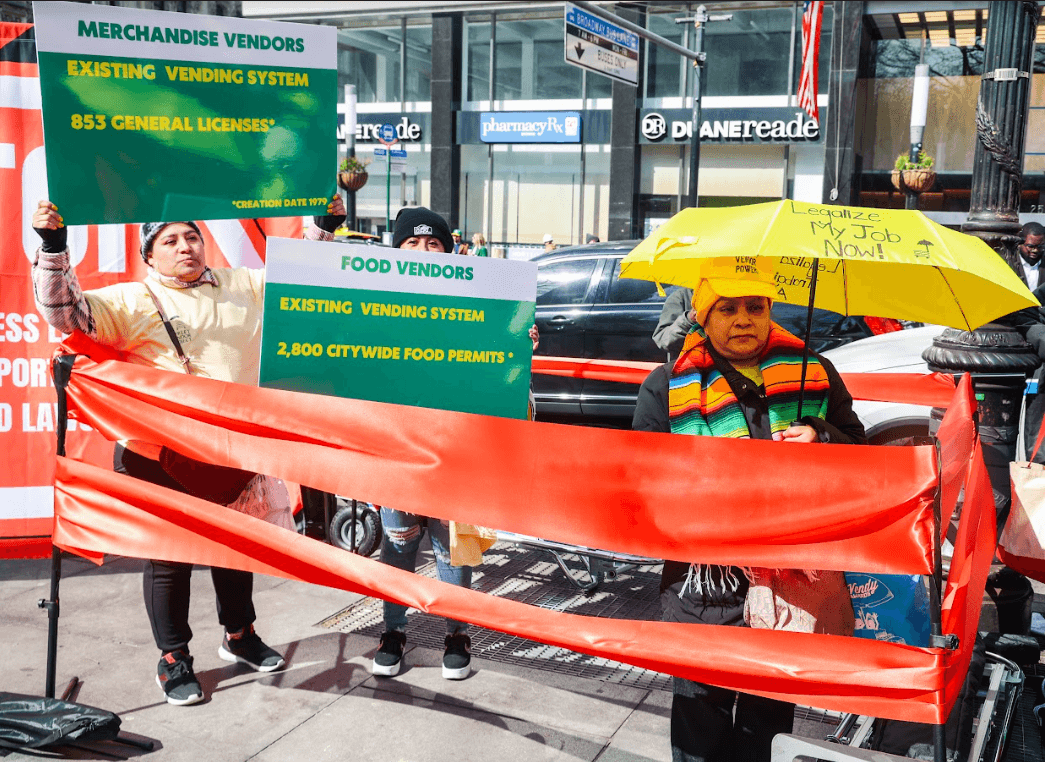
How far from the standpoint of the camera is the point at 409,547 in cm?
420

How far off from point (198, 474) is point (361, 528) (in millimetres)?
2161

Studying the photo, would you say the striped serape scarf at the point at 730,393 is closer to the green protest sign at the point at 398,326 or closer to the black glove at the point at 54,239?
the green protest sign at the point at 398,326

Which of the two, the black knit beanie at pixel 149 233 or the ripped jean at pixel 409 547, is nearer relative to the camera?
the black knit beanie at pixel 149 233

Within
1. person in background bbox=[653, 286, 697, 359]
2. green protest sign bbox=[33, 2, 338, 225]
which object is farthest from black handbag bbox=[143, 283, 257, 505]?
person in background bbox=[653, 286, 697, 359]

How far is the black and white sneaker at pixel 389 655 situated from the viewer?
417cm

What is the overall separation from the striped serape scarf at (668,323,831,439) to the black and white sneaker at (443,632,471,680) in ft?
5.75

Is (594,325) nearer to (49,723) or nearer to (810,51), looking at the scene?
(49,723)

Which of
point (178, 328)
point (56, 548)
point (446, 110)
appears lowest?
point (56, 548)

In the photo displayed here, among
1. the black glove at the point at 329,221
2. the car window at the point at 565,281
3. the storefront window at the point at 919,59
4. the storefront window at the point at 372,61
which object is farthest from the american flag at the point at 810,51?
the black glove at the point at 329,221

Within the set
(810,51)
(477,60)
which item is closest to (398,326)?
(810,51)

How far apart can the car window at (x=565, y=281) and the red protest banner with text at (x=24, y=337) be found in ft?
15.5

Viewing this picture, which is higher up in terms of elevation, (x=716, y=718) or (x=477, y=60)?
(x=477, y=60)

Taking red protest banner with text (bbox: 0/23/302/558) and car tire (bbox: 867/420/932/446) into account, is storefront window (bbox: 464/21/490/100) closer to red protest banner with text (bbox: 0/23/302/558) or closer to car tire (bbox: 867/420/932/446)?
car tire (bbox: 867/420/932/446)

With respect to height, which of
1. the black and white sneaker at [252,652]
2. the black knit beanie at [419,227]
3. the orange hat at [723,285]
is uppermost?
the black knit beanie at [419,227]
